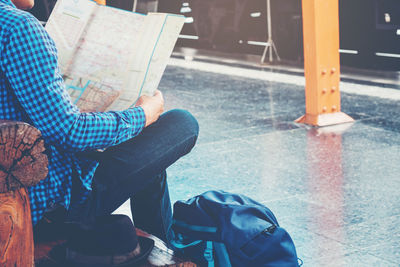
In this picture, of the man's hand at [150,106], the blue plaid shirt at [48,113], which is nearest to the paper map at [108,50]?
the man's hand at [150,106]

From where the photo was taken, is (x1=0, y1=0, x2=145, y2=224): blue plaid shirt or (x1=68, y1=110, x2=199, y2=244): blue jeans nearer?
(x1=0, y1=0, x2=145, y2=224): blue plaid shirt

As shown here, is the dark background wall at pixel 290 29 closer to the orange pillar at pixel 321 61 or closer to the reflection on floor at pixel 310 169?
the reflection on floor at pixel 310 169

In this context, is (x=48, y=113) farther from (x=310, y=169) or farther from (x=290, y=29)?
(x=290, y=29)

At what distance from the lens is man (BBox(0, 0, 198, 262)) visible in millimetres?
1564

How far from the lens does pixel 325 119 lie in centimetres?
542

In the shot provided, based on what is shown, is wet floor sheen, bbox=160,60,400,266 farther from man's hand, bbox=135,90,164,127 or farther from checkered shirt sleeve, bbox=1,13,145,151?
checkered shirt sleeve, bbox=1,13,145,151

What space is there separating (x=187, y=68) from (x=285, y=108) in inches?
152

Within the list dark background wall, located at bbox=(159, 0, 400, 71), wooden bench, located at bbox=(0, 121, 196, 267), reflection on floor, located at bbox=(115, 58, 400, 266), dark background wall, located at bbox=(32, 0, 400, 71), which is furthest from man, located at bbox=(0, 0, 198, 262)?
dark background wall, located at bbox=(159, 0, 400, 71)

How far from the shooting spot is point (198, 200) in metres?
2.18

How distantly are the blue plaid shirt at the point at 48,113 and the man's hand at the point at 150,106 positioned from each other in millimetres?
35

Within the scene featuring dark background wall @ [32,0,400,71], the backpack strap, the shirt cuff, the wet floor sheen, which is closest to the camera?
the shirt cuff

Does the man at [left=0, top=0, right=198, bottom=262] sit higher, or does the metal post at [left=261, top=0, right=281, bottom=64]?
the man at [left=0, top=0, right=198, bottom=262]

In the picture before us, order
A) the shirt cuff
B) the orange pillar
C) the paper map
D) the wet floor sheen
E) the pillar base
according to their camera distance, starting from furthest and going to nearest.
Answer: the pillar base
the orange pillar
the wet floor sheen
the paper map
the shirt cuff

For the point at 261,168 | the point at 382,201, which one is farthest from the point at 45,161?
the point at 261,168
